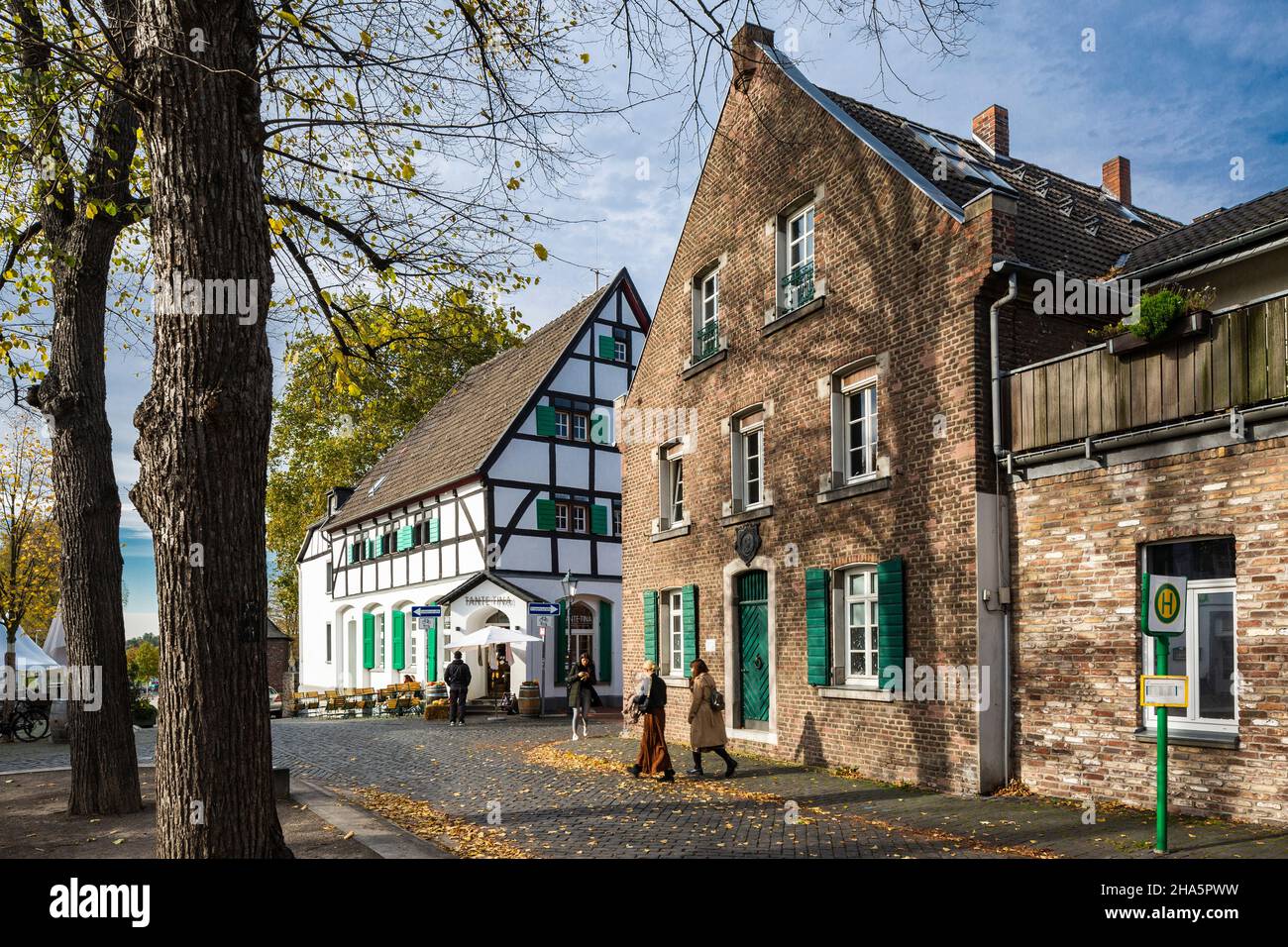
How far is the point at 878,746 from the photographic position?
13266 millimetres

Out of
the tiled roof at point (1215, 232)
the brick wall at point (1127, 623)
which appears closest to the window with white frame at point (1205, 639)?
the brick wall at point (1127, 623)

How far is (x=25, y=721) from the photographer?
21.8 metres

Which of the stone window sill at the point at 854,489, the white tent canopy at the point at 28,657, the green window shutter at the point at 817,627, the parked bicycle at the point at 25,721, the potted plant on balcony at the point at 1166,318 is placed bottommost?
the parked bicycle at the point at 25,721

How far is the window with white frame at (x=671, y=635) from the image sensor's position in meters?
19.1

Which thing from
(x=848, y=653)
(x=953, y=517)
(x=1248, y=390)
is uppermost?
(x=1248, y=390)

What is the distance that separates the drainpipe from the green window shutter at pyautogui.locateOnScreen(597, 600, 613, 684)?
1814 centimetres

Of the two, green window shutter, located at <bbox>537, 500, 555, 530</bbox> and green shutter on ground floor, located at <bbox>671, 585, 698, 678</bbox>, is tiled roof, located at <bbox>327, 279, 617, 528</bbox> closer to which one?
green window shutter, located at <bbox>537, 500, 555, 530</bbox>

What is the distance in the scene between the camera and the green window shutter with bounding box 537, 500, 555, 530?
2902 centimetres

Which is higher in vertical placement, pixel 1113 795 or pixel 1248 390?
pixel 1248 390

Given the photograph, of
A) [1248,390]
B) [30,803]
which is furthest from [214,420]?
[1248,390]

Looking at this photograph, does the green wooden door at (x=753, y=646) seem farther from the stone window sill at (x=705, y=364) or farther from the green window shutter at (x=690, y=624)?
the stone window sill at (x=705, y=364)

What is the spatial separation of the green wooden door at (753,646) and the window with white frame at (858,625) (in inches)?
73.2

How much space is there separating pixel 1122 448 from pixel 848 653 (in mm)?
5056

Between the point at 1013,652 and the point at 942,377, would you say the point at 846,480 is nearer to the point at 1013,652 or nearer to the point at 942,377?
the point at 942,377
